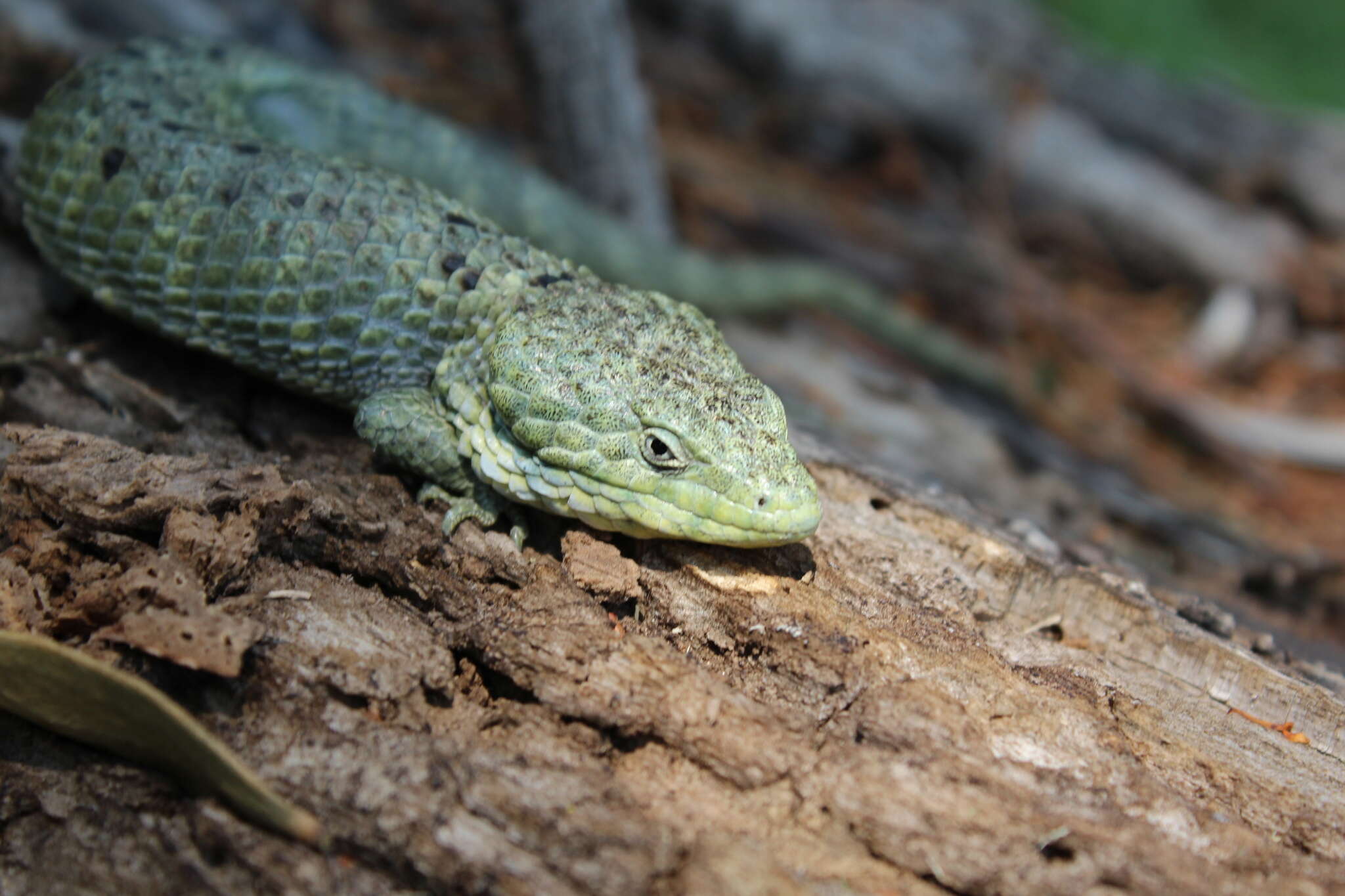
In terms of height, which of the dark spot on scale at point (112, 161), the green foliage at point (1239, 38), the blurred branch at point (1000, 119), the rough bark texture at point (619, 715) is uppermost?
the green foliage at point (1239, 38)

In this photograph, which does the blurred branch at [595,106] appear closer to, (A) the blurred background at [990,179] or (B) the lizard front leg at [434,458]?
(A) the blurred background at [990,179]

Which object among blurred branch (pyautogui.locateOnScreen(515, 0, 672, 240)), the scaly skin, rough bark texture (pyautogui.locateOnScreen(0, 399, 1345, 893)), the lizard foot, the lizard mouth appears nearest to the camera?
rough bark texture (pyautogui.locateOnScreen(0, 399, 1345, 893))

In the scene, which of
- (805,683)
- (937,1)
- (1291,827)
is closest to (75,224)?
(805,683)

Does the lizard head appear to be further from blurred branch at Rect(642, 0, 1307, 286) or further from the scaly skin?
blurred branch at Rect(642, 0, 1307, 286)

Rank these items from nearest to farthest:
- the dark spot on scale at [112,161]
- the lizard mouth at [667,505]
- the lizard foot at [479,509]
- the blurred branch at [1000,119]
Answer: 1. the lizard mouth at [667,505]
2. the lizard foot at [479,509]
3. the dark spot on scale at [112,161]
4. the blurred branch at [1000,119]

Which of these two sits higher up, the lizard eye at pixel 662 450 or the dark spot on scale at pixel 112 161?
the lizard eye at pixel 662 450

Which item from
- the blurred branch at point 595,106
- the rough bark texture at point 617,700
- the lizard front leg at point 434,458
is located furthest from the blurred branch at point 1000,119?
the lizard front leg at point 434,458

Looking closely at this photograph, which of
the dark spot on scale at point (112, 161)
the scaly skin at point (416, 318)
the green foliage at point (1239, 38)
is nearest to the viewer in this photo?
the scaly skin at point (416, 318)

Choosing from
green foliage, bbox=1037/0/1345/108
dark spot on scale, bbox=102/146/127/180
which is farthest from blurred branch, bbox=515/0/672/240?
green foliage, bbox=1037/0/1345/108
